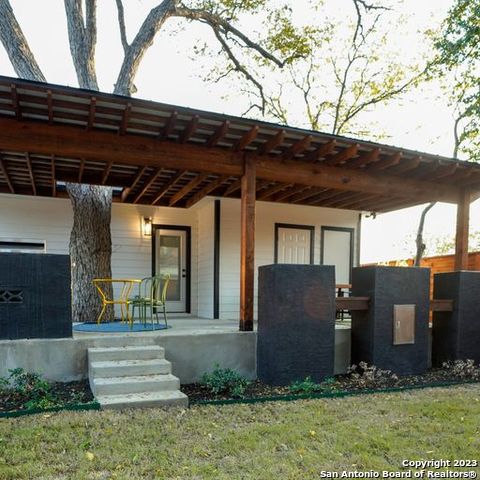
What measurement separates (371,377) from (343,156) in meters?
2.77

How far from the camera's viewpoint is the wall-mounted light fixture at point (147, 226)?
27.1 feet

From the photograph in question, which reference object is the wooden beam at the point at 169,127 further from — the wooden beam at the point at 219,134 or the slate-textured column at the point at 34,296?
the slate-textured column at the point at 34,296

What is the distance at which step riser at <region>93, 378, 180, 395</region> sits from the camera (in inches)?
151

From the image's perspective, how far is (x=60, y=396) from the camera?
406 cm

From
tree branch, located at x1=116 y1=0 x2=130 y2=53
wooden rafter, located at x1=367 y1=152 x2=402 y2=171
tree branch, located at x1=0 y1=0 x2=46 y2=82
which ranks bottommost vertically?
wooden rafter, located at x1=367 y1=152 x2=402 y2=171

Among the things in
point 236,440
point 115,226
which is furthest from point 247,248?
point 115,226

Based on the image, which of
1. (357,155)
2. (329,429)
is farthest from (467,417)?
(357,155)

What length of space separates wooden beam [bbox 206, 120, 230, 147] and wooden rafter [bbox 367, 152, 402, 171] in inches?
92.7

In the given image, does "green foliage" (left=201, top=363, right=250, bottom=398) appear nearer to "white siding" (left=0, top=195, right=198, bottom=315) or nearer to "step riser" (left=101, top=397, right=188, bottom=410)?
"step riser" (left=101, top=397, right=188, bottom=410)

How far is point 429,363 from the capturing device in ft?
20.0

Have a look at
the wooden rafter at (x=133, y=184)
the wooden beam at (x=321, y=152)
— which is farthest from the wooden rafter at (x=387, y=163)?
the wooden rafter at (x=133, y=184)

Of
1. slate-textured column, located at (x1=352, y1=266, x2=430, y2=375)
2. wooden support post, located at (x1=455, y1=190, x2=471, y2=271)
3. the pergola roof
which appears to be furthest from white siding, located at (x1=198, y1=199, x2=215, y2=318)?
wooden support post, located at (x1=455, y1=190, x2=471, y2=271)

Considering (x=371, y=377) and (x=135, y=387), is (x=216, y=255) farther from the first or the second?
(x=135, y=387)

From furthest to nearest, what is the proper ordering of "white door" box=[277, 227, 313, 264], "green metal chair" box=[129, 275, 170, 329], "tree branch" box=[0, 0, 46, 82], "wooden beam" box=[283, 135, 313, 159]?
"white door" box=[277, 227, 313, 264], "tree branch" box=[0, 0, 46, 82], "green metal chair" box=[129, 275, 170, 329], "wooden beam" box=[283, 135, 313, 159]
